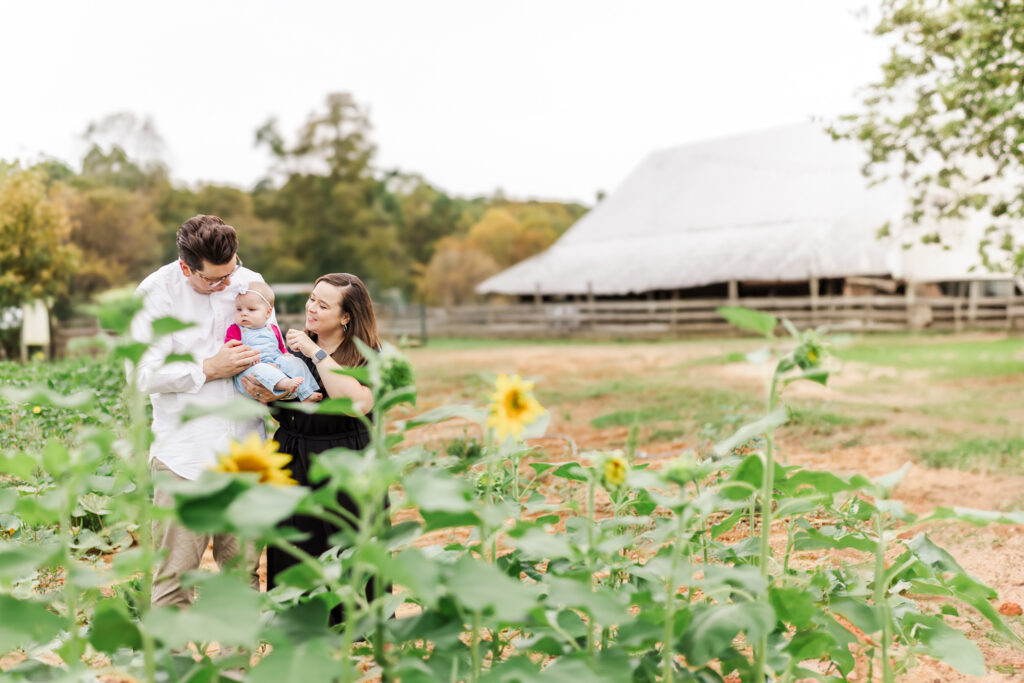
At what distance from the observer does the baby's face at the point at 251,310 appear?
242 cm

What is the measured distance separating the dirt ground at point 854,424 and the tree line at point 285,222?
558 cm

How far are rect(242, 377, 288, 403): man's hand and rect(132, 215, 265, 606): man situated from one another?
50mm

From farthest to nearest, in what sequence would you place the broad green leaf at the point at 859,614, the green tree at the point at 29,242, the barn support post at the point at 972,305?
the barn support post at the point at 972,305, the green tree at the point at 29,242, the broad green leaf at the point at 859,614

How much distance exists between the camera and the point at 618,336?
21875mm

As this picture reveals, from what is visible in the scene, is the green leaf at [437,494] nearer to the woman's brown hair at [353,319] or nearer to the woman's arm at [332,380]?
the woman's arm at [332,380]

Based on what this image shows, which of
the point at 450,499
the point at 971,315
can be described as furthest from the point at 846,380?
the point at 971,315

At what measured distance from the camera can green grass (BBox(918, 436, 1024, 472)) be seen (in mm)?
5355

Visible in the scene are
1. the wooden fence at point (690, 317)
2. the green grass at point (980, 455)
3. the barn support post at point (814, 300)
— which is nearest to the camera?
the green grass at point (980, 455)

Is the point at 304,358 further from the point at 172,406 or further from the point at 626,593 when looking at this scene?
the point at 626,593

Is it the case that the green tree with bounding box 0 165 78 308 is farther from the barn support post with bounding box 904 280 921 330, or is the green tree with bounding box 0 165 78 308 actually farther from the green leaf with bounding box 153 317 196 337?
the barn support post with bounding box 904 280 921 330

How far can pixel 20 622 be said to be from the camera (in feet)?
3.76

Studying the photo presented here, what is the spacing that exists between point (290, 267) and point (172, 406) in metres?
32.7

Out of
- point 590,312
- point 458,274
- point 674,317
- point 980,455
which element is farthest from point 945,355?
point 458,274

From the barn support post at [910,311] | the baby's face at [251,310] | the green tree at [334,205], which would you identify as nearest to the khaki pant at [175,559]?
the baby's face at [251,310]
